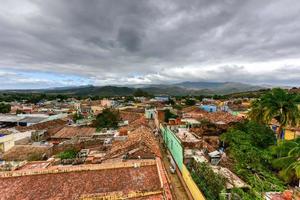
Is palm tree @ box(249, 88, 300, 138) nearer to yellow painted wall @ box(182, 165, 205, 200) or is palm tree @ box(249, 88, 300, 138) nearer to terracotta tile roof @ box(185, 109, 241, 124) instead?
yellow painted wall @ box(182, 165, 205, 200)

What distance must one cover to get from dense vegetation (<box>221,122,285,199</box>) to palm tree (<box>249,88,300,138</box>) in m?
1.42

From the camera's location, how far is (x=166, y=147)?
24.5 meters

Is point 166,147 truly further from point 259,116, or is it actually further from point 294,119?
point 294,119

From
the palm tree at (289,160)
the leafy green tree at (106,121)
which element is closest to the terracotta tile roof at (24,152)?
the leafy green tree at (106,121)

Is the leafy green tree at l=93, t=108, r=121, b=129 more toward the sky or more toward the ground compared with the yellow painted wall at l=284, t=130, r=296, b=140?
more toward the ground

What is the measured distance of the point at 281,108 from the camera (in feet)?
53.8

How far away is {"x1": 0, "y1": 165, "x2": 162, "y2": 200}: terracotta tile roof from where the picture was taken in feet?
30.5

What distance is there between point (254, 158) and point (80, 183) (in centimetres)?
1165

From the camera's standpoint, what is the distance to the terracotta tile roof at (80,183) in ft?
30.5

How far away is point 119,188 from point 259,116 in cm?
1473

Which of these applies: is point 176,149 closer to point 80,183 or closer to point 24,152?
point 80,183

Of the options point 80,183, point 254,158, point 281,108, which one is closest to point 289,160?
point 254,158

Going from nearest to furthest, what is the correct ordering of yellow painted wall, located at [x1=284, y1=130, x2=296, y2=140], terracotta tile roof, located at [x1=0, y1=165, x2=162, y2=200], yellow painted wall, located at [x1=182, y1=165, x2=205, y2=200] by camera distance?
terracotta tile roof, located at [x1=0, y1=165, x2=162, y2=200]
yellow painted wall, located at [x1=182, y1=165, x2=205, y2=200]
yellow painted wall, located at [x1=284, y1=130, x2=296, y2=140]

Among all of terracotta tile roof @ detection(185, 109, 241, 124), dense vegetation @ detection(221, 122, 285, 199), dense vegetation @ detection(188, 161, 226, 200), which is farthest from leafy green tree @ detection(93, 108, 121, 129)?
dense vegetation @ detection(188, 161, 226, 200)
